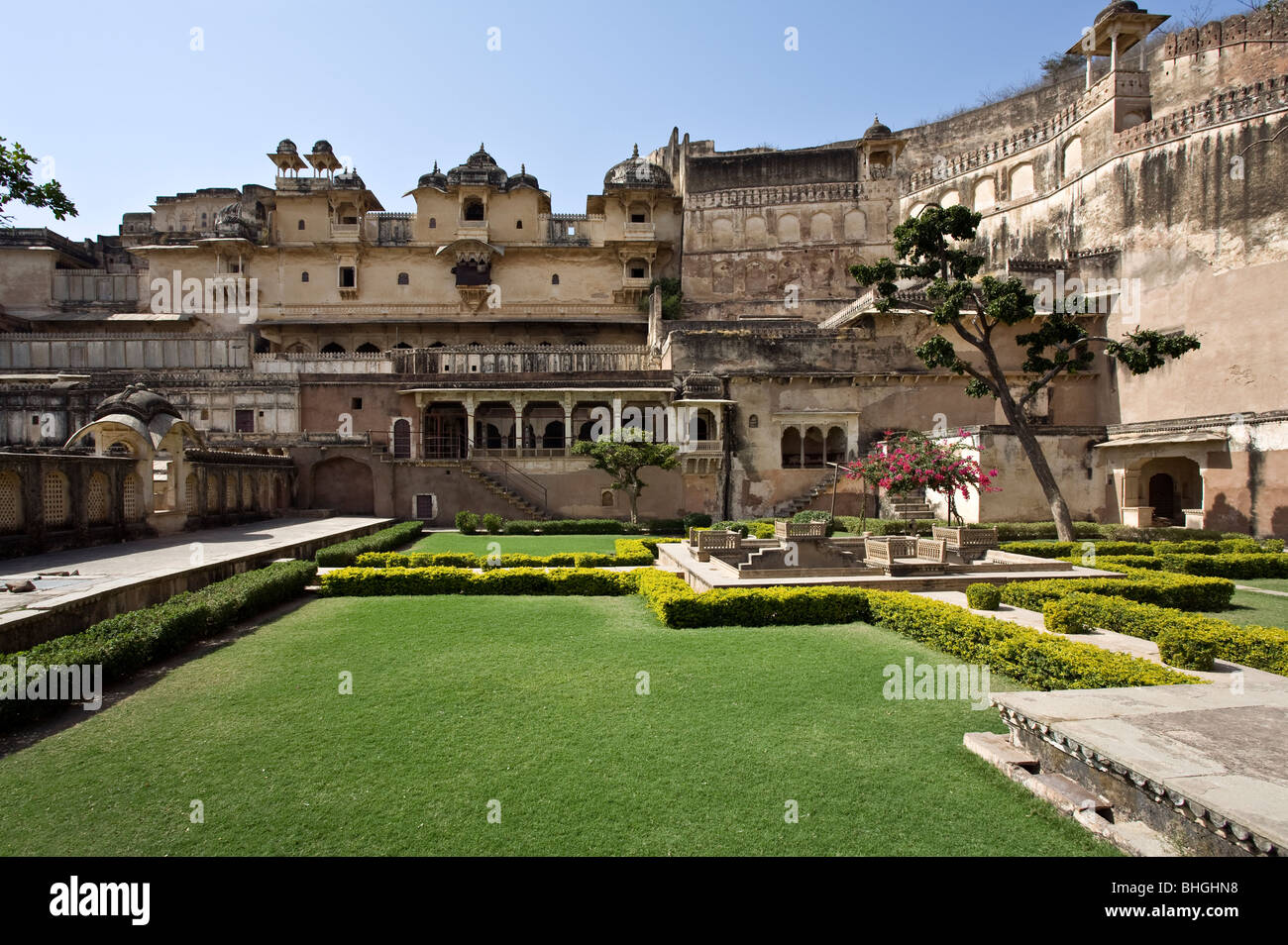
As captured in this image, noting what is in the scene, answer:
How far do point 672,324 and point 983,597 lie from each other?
2476cm

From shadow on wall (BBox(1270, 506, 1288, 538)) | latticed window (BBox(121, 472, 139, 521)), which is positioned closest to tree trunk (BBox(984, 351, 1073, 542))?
shadow on wall (BBox(1270, 506, 1288, 538))


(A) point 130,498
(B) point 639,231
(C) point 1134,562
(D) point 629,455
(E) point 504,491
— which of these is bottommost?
(C) point 1134,562

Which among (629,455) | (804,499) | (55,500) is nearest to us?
(55,500)

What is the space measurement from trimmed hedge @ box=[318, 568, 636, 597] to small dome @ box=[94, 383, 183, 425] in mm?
8368

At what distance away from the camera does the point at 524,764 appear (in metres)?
5.55

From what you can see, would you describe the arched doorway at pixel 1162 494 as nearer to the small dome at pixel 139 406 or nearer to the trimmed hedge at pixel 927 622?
the trimmed hedge at pixel 927 622

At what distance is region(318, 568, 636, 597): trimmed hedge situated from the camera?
1366 centimetres

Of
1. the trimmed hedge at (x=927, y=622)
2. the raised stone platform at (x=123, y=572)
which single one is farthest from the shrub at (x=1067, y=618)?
the raised stone platform at (x=123, y=572)

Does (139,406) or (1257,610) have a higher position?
(139,406)

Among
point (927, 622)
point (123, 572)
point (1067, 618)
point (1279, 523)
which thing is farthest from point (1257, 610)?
point (123, 572)

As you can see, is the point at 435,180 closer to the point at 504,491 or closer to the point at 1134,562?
the point at 504,491

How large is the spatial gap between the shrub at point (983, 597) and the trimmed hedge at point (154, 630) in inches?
431

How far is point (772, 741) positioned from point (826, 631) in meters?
4.60

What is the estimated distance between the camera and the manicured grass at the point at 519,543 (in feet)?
65.9
